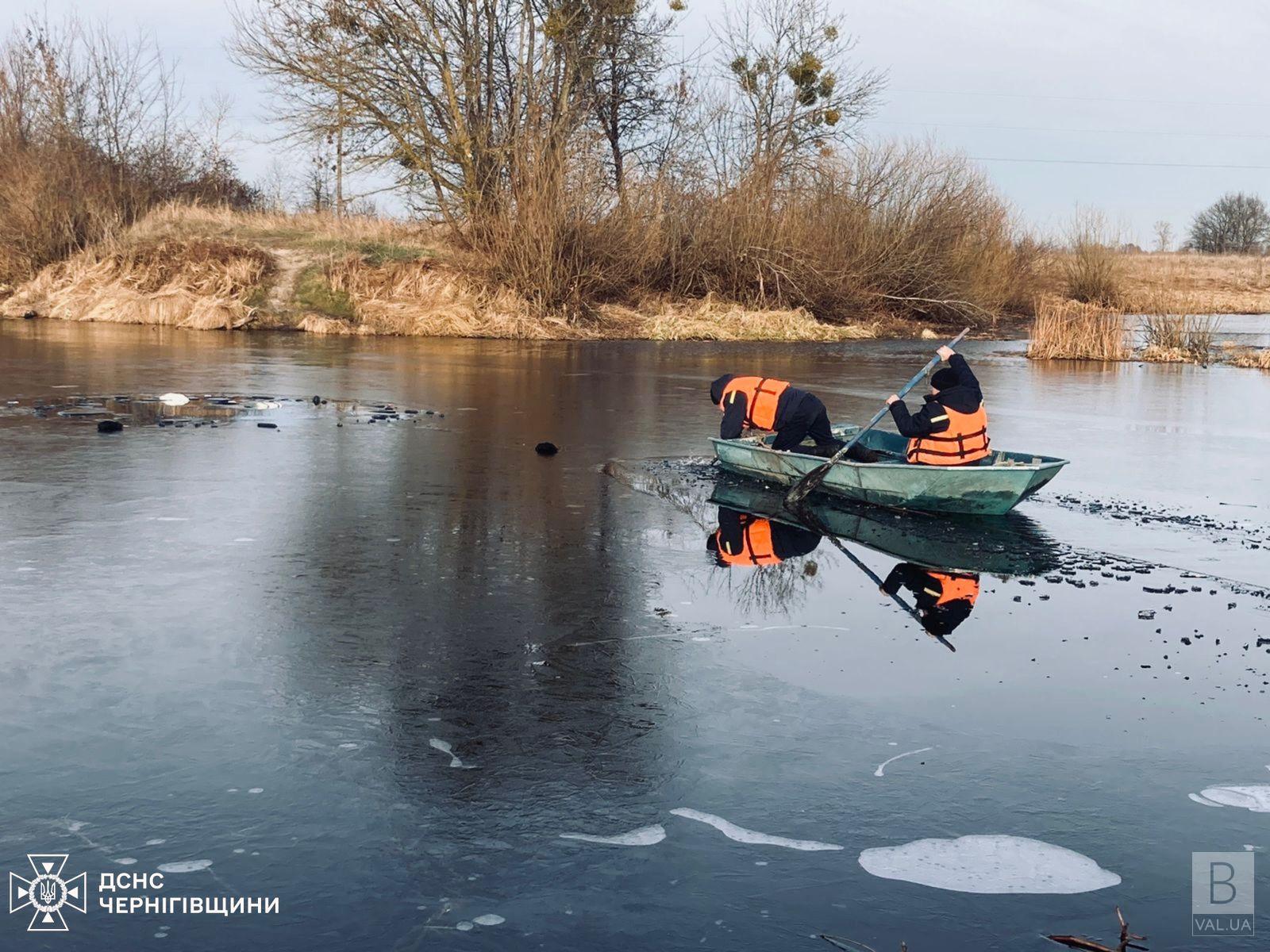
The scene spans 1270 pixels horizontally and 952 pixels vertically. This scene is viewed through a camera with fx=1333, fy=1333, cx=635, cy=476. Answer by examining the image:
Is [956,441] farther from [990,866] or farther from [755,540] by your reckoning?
[990,866]

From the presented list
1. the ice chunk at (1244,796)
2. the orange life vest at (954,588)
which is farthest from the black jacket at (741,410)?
the ice chunk at (1244,796)

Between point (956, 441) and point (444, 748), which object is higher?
point (956, 441)

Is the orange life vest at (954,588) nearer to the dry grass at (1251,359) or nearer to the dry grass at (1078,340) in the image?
the dry grass at (1251,359)

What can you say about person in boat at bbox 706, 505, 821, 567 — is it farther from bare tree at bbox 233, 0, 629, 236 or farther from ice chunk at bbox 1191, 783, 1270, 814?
bare tree at bbox 233, 0, 629, 236

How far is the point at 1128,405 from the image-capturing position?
19.3 metres

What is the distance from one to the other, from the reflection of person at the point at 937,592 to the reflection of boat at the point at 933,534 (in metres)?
0.25

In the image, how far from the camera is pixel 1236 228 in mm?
97750

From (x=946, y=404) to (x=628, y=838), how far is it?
6.57 meters

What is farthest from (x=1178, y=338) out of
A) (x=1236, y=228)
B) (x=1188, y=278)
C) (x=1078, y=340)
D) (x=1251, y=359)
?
(x=1236, y=228)

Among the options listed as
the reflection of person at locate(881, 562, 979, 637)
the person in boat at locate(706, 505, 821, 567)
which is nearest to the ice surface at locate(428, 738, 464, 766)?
the reflection of person at locate(881, 562, 979, 637)

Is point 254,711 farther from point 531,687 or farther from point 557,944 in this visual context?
point 557,944

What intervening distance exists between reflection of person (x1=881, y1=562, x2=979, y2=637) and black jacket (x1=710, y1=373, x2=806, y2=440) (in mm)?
3229

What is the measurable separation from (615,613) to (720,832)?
9.38ft

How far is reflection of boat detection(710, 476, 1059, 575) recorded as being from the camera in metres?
9.03
